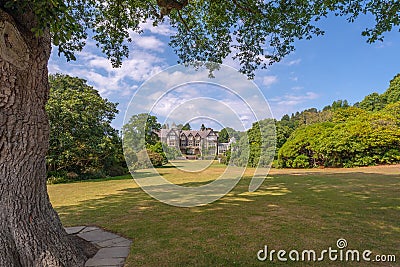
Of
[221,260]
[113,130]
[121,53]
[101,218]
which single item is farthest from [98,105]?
[221,260]

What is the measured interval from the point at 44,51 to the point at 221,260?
296 centimetres

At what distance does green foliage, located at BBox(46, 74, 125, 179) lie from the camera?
1041 cm

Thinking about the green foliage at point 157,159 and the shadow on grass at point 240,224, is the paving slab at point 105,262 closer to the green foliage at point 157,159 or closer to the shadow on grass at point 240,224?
the shadow on grass at point 240,224

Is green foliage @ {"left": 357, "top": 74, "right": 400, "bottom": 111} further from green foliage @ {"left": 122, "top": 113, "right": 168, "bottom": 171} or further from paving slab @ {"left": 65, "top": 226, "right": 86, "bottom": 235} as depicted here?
paving slab @ {"left": 65, "top": 226, "right": 86, "bottom": 235}

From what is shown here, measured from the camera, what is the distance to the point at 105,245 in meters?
2.94

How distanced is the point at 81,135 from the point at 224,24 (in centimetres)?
881

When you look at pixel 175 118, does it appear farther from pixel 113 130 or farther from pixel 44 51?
pixel 113 130

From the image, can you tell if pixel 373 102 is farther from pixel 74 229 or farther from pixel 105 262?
pixel 105 262

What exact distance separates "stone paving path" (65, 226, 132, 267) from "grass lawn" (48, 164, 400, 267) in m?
0.12

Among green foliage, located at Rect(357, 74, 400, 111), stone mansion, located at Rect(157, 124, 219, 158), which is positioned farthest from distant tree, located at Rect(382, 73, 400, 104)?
stone mansion, located at Rect(157, 124, 219, 158)

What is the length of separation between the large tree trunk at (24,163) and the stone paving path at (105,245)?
22cm

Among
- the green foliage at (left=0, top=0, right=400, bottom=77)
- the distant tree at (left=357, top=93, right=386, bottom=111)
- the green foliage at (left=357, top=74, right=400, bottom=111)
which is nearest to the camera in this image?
the green foliage at (left=0, top=0, right=400, bottom=77)

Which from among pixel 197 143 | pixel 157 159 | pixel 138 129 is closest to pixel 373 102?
pixel 157 159

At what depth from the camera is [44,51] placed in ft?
8.10
